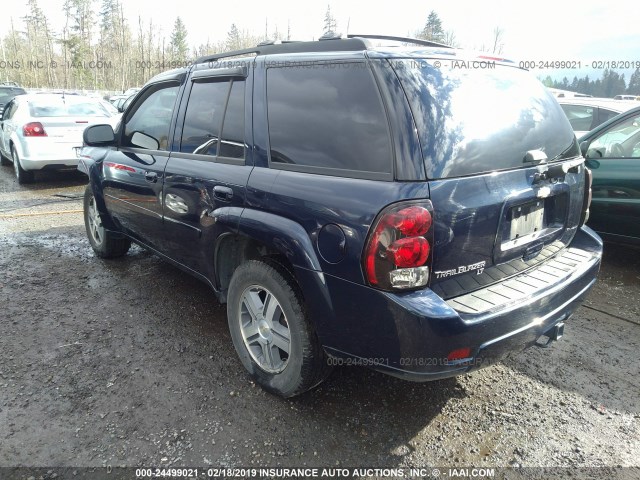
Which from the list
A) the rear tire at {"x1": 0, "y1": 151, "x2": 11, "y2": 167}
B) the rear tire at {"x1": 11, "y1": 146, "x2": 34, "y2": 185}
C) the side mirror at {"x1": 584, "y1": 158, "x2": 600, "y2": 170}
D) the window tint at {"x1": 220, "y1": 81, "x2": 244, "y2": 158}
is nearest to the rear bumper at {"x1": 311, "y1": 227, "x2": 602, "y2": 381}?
the window tint at {"x1": 220, "y1": 81, "x2": 244, "y2": 158}

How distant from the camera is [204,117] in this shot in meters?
3.01

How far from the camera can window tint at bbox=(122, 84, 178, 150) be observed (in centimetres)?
341

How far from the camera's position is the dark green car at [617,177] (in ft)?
13.8

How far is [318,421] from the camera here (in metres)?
2.40

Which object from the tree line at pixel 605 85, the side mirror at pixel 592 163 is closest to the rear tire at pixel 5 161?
the side mirror at pixel 592 163

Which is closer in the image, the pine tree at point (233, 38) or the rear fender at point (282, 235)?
the rear fender at point (282, 235)

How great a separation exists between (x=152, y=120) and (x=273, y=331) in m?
2.17

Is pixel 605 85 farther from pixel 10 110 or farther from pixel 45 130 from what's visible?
pixel 10 110

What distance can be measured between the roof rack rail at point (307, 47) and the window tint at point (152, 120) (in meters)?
0.45

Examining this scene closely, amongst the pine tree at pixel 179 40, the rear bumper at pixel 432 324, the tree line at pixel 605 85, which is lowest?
the rear bumper at pixel 432 324

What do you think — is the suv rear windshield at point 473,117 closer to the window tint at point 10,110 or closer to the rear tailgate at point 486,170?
the rear tailgate at point 486,170

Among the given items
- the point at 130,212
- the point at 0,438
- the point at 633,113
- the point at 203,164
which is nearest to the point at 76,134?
the point at 130,212

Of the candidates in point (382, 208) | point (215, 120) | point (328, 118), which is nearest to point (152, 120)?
Result: point (215, 120)

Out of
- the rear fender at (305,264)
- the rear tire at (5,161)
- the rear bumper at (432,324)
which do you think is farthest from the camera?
the rear tire at (5,161)
